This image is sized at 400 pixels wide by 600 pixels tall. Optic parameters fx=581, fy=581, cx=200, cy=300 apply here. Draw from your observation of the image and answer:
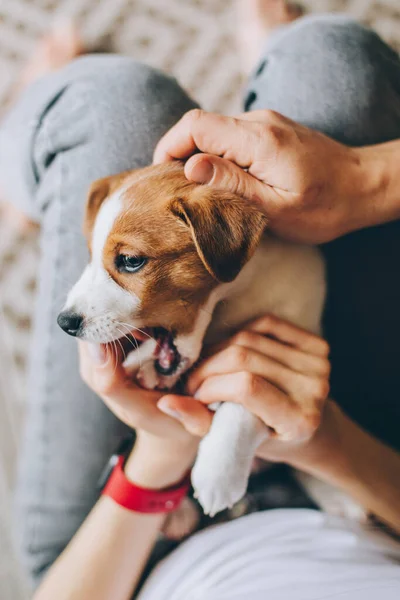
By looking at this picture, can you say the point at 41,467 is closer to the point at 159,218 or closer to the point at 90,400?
the point at 90,400

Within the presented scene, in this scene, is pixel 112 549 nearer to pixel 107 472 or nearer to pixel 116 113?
pixel 107 472

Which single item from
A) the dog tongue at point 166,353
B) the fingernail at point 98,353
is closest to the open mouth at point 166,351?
the dog tongue at point 166,353

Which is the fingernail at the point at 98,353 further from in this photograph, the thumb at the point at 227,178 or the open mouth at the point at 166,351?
the thumb at the point at 227,178

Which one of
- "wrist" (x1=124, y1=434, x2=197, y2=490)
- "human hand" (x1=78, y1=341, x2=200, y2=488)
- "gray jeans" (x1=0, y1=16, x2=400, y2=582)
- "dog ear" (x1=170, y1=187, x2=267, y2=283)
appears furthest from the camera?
"gray jeans" (x1=0, y1=16, x2=400, y2=582)

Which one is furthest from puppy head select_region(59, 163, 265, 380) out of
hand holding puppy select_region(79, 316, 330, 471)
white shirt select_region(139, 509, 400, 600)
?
white shirt select_region(139, 509, 400, 600)

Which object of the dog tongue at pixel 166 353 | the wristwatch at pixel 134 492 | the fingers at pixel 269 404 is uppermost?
the fingers at pixel 269 404

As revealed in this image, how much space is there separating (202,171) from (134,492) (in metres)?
0.64

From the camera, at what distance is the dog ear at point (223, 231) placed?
0.90 meters

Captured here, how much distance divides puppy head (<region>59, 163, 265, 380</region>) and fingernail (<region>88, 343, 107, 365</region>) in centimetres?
6

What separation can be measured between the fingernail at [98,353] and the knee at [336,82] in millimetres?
642

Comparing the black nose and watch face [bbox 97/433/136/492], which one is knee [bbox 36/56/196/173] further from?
watch face [bbox 97/433/136/492]

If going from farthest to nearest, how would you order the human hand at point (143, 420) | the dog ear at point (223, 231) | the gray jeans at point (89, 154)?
the gray jeans at point (89, 154) < the human hand at point (143, 420) < the dog ear at point (223, 231)

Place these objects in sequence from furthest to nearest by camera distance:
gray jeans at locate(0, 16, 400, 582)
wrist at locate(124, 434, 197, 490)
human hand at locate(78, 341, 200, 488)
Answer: gray jeans at locate(0, 16, 400, 582) → wrist at locate(124, 434, 197, 490) → human hand at locate(78, 341, 200, 488)

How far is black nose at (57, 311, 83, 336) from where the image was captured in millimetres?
938
